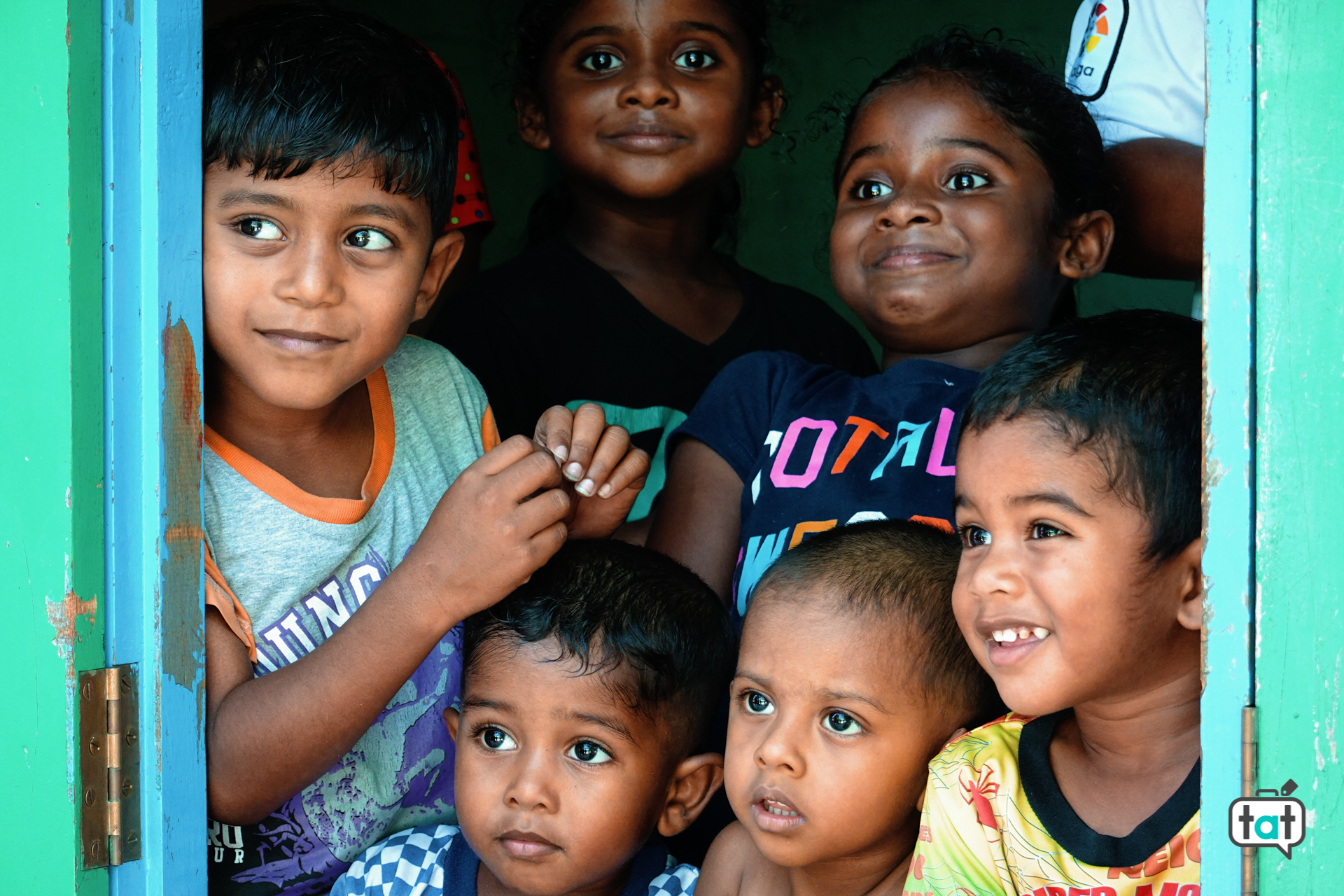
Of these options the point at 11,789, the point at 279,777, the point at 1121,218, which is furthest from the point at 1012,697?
the point at 1121,218

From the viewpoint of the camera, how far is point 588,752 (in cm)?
156

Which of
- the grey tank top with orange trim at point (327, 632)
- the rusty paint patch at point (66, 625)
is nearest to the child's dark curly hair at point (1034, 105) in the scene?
the grey tank top with orange trim at point (327, 632)

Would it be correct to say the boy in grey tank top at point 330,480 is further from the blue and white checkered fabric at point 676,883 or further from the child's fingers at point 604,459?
the blue and white checkered fabric at point 676,883

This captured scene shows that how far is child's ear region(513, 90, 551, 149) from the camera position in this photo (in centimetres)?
272

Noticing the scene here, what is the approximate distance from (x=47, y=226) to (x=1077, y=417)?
1.08 metres

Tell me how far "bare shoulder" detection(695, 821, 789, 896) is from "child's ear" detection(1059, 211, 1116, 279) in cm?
111

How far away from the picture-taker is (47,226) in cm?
123

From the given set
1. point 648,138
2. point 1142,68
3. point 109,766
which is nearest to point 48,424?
point 109,766

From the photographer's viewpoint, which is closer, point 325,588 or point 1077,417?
point 1077,417

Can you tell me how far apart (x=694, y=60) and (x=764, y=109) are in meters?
0.27

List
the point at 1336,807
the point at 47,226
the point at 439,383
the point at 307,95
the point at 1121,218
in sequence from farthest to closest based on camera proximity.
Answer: the point at 1121,218, the point at 439,383, the point at 307,95, the point at 47,226, the point at 1336,807

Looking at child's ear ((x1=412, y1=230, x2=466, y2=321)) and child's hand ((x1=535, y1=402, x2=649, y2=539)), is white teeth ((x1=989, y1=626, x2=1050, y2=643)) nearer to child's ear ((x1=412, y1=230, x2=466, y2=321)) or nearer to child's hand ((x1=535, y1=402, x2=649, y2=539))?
child's hand ((x1=535, y1=402, x2=649, y2=539))

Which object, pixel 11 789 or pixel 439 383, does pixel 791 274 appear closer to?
pixel 439 383

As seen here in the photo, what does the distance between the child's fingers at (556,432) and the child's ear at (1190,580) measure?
2.41 feet
